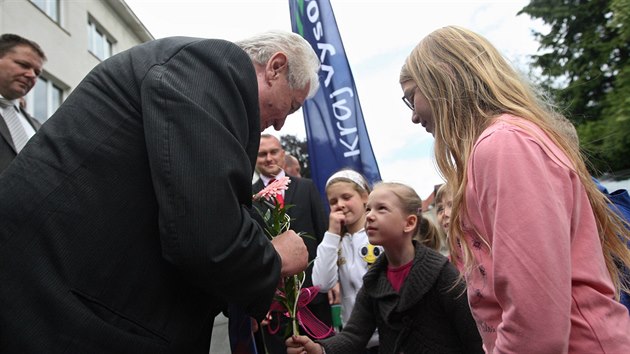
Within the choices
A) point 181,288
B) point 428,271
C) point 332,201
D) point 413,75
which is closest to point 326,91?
point 332,201

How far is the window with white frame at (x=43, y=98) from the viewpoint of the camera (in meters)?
14.7

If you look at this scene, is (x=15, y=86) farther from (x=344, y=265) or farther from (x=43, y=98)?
(x=43, y=98)

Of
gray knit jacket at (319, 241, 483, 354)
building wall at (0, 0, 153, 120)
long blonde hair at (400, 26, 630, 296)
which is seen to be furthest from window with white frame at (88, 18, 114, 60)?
long blonde hair at (400, 26, 630, 296)

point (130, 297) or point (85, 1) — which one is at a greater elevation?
point (130, 297)

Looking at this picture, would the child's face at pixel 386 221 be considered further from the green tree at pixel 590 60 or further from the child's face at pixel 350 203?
the green tree at pixel 590 60

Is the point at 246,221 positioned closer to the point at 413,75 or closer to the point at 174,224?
the point at 174,224

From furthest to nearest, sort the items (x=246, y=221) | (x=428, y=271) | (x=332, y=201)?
(x=332, y=201)
(x=428, y=271)
(x=246, y=221)

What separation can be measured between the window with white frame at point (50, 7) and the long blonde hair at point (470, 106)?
52.7ft

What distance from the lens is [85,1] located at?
60.4 ft

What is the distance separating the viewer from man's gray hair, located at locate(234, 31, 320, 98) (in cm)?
205

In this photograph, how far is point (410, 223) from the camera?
3.43 m

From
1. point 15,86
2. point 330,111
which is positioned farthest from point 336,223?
point 15,86

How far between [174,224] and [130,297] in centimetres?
24

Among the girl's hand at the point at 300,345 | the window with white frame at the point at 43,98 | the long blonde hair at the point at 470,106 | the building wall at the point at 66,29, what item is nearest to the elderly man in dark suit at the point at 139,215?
the long blonde hair at the point at 470,106
